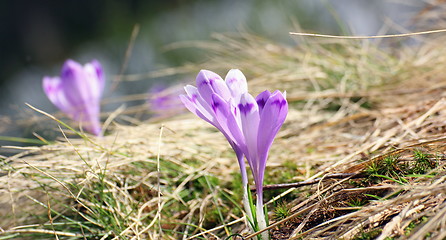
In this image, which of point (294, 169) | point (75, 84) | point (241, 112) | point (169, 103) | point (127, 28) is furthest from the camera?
point (127, 28)

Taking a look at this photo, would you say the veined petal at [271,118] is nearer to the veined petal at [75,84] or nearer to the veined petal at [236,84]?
the veined petal at [236,84]

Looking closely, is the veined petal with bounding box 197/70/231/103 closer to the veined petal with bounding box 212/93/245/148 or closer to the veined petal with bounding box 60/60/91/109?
the veined petal with bounding box 212/93/245/148

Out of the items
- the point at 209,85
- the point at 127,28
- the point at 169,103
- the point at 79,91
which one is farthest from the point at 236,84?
the point at 127,28

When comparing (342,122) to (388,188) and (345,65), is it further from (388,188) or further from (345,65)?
(388,188)

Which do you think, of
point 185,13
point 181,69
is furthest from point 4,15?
point 181,69

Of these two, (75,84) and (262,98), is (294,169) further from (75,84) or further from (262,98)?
(75,84)

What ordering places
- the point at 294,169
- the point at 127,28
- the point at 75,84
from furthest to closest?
the point at 127,28 → the point at 75,84 → the point at 294,169
